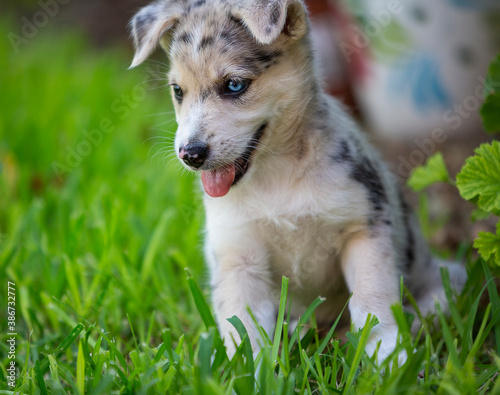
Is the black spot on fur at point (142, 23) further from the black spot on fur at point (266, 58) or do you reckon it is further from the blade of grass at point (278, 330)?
the blade of grass at point (278, 330)

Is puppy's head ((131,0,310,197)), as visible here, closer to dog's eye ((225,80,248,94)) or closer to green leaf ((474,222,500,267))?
dog's eye ((225,80,248,94))

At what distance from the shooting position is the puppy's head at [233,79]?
2.60 meters

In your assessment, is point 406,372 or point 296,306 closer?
point 406,372

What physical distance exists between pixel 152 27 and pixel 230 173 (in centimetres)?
90

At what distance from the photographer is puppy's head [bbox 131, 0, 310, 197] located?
260 centimetres

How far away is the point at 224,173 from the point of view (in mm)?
2750

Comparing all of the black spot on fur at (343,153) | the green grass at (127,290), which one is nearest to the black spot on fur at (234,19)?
the black spot on fur at (343,153)

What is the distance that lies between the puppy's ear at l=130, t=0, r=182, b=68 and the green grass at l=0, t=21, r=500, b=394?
2.13 ft

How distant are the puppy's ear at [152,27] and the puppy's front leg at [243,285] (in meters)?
1.10

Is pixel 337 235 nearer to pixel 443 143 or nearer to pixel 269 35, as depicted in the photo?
pixel 269 35

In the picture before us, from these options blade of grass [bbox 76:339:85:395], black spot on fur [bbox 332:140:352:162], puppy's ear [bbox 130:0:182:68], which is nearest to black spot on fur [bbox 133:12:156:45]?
puppy's ear [bbox 130:0:182:68]

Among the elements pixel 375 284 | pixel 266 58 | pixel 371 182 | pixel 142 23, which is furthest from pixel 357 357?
pixel 142 23

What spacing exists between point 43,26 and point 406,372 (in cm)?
1066

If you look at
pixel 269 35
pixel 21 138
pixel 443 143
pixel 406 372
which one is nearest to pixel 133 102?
pixel 21 138
